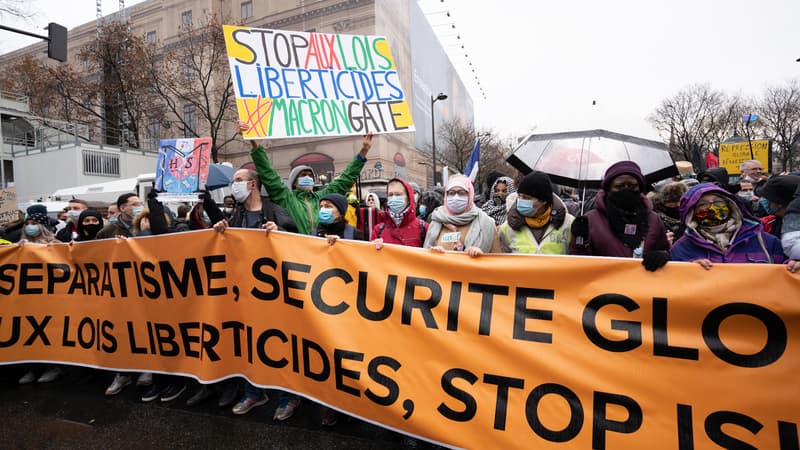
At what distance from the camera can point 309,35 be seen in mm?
4180

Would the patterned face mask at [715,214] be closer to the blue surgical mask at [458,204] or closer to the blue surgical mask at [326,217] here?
the blue surgical mask at [458,204]

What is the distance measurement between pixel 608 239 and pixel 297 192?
8.89ft

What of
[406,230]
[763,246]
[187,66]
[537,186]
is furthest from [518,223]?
[187,66]

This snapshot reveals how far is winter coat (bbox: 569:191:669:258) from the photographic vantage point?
280cm

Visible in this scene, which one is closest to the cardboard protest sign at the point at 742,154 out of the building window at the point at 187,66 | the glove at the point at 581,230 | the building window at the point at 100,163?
the glove at the point at 581,230

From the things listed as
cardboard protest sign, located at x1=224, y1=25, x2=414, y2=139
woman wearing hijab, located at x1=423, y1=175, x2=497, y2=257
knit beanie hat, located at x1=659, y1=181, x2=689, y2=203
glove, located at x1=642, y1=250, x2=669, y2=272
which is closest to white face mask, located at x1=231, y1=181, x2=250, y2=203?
cardboard protest sign, located at x1=224, y1=25, x2=414, y2=139

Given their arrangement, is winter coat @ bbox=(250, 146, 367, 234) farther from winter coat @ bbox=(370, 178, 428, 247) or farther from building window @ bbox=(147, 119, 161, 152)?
building window @ bbox=(147, 119, 161, 152)

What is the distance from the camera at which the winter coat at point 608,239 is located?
2.80 metres

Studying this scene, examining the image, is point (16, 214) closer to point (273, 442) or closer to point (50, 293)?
point (50, 293)

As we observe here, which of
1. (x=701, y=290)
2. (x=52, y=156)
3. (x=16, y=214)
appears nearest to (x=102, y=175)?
(x=52, y=156)

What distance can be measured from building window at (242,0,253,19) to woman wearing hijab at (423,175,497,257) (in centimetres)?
3723

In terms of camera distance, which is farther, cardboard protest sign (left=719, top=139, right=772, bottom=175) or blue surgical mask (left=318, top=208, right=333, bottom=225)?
cardboard protest sign (left=719, top=139, right=772, bottom=175)

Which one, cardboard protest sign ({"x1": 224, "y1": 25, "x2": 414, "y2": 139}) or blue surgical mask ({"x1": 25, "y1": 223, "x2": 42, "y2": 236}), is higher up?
cardboard protest sign ({"x1": 224, "y1": 25, "x2": 414, "y2": 139})

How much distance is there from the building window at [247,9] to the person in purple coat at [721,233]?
3830 centimetres
